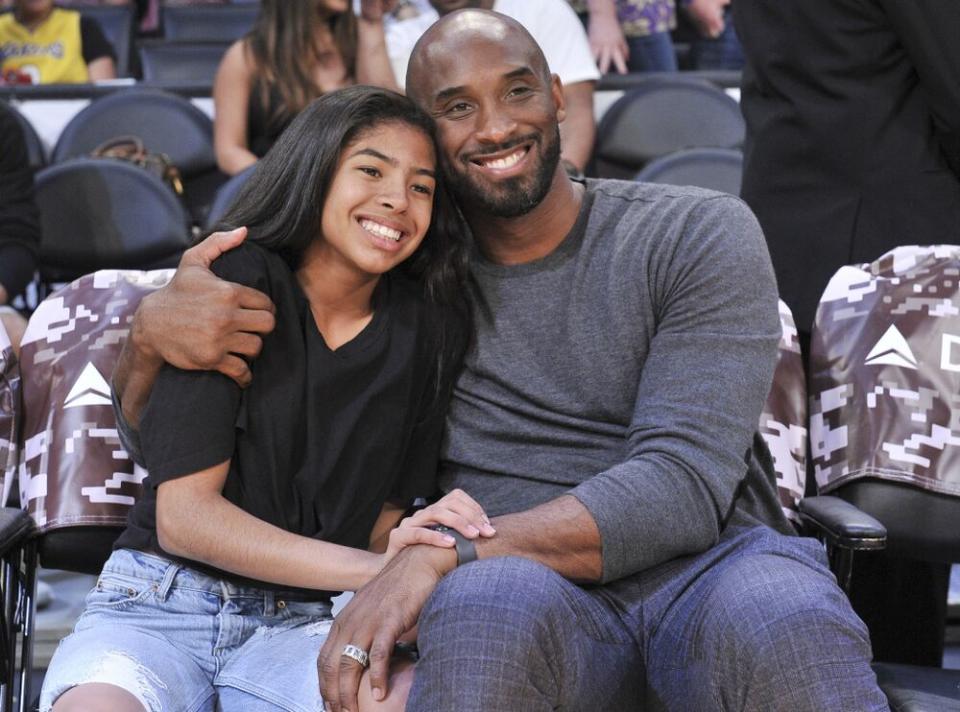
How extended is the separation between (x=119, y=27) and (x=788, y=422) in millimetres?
4520

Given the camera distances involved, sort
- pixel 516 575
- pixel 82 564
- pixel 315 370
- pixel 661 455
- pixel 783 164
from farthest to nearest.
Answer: pixel 783 164
pixel 82 564
pixel 315 370
pixel 661 455
pixel 516 575

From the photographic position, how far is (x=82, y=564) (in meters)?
2.49

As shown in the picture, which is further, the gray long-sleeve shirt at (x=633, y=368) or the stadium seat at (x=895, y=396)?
the stadium seat at (x=895, y=396)

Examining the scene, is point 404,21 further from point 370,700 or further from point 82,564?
point 370,700

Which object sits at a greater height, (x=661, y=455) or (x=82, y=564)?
(x=661, y=455)

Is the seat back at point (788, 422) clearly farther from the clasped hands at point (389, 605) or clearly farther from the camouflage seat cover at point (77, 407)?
the camouflage seat cover at point (77, 407)

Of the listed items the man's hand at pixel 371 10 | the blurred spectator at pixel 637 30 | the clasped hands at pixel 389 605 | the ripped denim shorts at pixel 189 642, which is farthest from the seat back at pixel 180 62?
the clasped hands at pixel 389 605

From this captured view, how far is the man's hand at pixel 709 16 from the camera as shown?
5.57 m

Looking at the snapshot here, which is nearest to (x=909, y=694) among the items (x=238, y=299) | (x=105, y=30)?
(x=238, y=299)

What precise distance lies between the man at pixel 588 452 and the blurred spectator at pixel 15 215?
5.07 ft

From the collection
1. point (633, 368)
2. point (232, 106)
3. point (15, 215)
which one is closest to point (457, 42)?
point (633, 368)

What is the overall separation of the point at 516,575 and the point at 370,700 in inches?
10.1

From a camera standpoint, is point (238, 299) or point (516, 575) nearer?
point (516, 575)

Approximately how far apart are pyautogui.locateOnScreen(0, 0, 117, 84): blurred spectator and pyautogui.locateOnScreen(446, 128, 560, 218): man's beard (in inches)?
147
